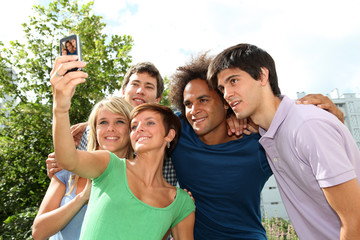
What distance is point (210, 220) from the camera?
124 inches

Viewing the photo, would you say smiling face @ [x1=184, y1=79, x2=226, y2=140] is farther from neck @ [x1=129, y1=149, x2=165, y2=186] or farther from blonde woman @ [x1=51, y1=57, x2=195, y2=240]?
neck @ [x1=129, y1=149, x2=165, y2=186]

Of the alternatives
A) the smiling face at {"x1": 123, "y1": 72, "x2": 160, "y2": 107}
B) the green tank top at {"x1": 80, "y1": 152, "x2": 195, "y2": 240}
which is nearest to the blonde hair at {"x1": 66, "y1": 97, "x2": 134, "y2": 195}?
the green tank top at {"x1": 80, "y1": 152, "x2": 195, "y2": 240}

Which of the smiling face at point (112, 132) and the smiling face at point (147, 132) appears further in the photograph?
the smiling face at point (112, 132)

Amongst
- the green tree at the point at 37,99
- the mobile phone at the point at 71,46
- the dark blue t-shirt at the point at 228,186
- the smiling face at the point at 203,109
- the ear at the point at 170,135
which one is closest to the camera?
the mobile phone at the point at 71,46

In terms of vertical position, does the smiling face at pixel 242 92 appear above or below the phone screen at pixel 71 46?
below

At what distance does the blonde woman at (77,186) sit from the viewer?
2320 mm

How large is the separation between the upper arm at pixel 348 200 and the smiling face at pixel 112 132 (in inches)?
73.3

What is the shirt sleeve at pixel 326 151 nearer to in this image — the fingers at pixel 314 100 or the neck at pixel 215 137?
the fingers at pixel 314 100

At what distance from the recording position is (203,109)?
3.54m

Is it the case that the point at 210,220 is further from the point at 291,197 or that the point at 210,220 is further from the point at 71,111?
the point at 71,111

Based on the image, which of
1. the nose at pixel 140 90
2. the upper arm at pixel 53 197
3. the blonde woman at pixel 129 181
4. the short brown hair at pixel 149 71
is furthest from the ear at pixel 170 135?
the short brown hair at pixel 149 71

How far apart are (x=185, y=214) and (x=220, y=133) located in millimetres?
1477

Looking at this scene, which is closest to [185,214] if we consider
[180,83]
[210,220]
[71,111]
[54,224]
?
[210,220]

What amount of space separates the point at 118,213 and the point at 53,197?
0.90 meters
